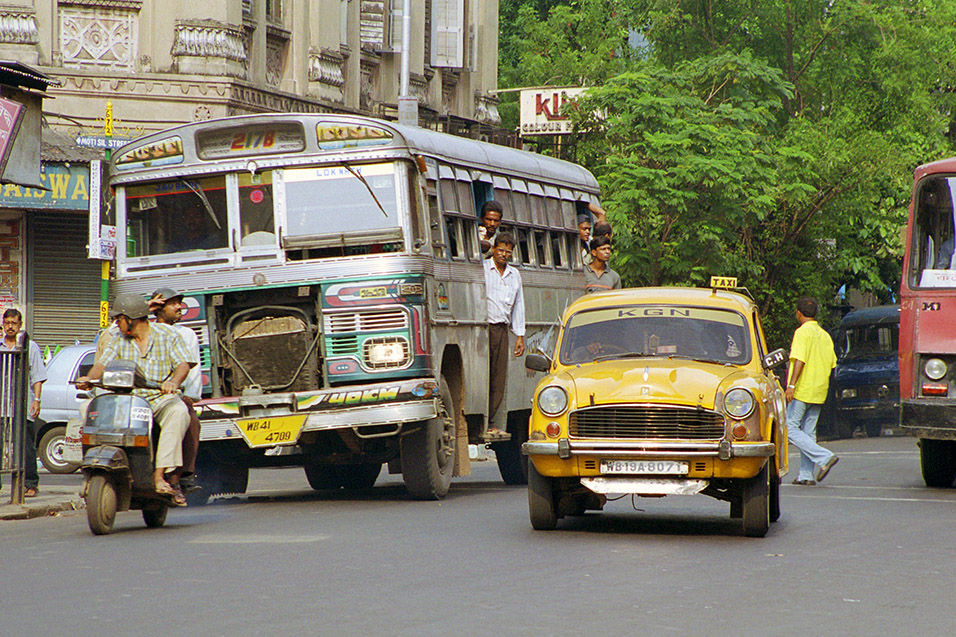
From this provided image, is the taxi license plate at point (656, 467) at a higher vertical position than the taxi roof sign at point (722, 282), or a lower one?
lower

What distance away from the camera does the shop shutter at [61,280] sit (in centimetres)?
2580

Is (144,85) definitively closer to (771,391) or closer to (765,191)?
(765,191)

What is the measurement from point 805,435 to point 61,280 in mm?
13055

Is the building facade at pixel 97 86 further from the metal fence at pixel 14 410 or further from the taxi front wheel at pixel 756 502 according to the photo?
the taxi front wheel at pixel 756 502

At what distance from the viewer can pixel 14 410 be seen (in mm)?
14680

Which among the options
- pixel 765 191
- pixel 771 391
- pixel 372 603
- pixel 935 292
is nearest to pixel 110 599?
pixel 372 603

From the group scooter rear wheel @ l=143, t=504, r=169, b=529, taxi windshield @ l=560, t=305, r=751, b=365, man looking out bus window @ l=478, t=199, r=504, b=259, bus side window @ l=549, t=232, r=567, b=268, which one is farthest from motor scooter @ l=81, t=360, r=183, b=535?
bus side window @ l=549, t=232, r=567, b=268

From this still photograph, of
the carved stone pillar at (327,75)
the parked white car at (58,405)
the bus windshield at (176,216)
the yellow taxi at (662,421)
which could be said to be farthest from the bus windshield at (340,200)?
the carved stone pillar at (327,75)

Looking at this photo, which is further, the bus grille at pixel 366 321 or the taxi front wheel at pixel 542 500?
the bus grille at pixel 366 321

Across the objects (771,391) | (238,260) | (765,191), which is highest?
(765,191)

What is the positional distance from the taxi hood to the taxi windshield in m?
0.36

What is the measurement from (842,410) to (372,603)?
74.3 ft

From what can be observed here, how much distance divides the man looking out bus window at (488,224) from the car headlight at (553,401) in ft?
15.7

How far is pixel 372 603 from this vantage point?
27.9ft
